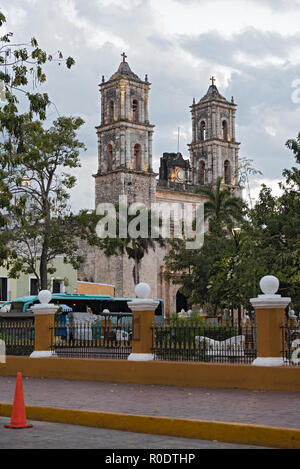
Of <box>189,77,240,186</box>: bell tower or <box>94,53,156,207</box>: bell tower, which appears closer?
<box>94,53,156,207</box>: bell tower

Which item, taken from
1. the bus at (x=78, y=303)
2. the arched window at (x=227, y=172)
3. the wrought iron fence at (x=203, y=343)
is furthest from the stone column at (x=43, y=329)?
the arched window at (x=227, y=172)

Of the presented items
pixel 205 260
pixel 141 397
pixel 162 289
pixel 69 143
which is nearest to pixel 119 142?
pixel 162 289

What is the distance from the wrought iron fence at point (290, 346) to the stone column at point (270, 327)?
0.18ft

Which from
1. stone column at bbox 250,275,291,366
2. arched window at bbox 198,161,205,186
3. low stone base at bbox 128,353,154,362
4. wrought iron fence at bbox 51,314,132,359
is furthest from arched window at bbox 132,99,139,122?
stone column at bbox 250,275,291,366

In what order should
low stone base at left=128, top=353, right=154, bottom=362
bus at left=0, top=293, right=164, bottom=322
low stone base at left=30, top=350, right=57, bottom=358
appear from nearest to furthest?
low stone base at left=128, top=353, right=154, bottom=362, low stone base at left=30, top=350, right=57, bottom=358, bus at left=0, top=293, right=164, bottom=322

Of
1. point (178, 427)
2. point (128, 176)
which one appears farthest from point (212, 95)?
point (178, 427)

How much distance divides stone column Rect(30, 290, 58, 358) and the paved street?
7.47 m

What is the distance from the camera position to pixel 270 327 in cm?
1313

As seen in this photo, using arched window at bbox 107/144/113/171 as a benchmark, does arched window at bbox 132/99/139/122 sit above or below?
above

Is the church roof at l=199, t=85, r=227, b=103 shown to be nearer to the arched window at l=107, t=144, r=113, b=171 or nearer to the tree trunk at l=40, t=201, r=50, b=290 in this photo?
the arched window at l=107, t=144, r=113, b=171

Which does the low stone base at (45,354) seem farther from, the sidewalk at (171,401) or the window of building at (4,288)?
the window of building at (4,288)

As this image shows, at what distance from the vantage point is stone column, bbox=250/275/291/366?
13.1 m

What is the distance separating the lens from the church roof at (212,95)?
Result: 69944mm

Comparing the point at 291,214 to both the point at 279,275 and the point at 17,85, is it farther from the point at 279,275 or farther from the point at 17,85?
the point at 17,85
